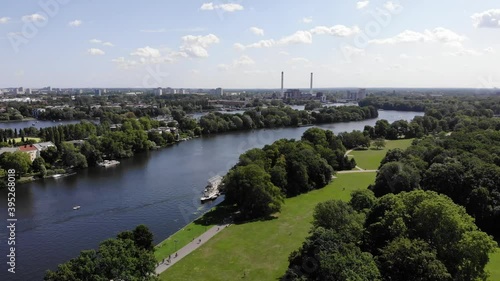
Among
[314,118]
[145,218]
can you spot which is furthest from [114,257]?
[314,118]

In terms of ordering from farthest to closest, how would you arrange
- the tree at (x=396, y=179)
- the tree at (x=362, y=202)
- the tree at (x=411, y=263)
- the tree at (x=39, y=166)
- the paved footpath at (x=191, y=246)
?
the tree at (x=39, y=166) → the tree at (x=396, y=179) → the tree at (x=362, y=202) → the paved footpath at (x=191, y=246) → the tree at (x=411, y=263)

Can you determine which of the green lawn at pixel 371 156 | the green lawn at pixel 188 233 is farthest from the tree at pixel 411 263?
the green lawn at pixel 371 156

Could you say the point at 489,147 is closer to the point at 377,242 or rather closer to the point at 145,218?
the point at 377,242

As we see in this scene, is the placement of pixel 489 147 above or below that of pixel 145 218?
above

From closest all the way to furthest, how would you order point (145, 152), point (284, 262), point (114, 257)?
point (114, 257) < point (284, 262) < point (145, 152)

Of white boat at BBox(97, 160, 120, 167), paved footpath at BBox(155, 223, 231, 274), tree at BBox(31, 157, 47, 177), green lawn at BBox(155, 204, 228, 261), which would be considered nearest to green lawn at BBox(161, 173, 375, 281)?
paved footpath at BBox(155, 223, 231, 274)

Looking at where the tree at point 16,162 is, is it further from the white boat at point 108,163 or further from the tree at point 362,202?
the tree at point 362,202
